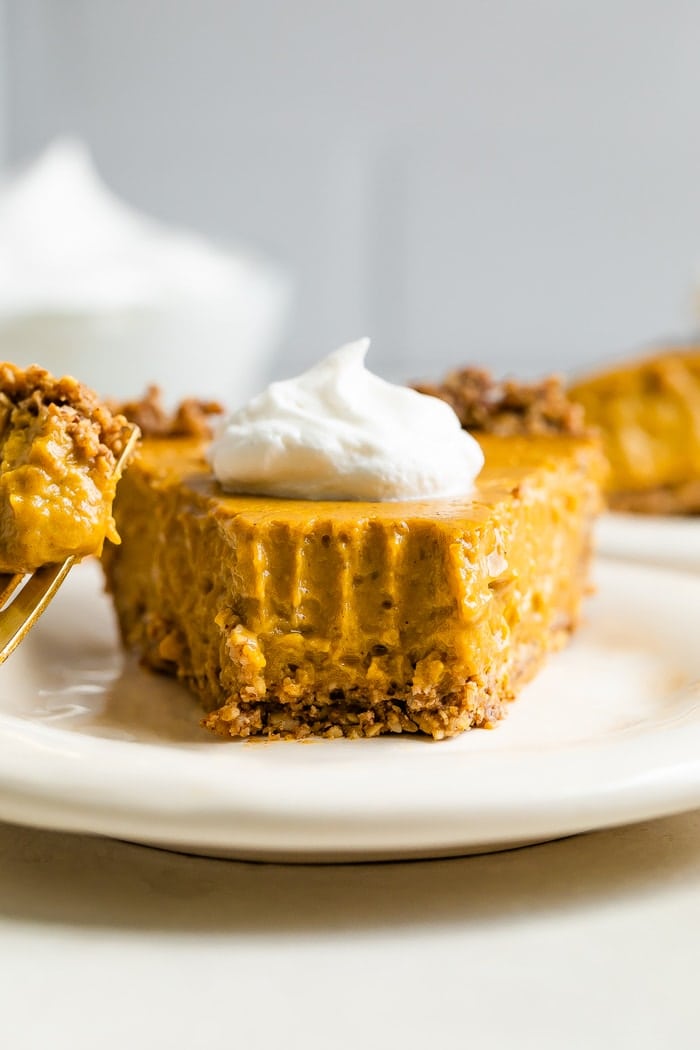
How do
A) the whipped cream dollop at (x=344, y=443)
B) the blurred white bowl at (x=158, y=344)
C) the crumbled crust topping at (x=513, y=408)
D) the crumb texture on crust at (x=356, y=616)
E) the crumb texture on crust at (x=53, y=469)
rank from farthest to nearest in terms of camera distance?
the blurred white bowl at (x=158, y=344) → the crumbled crust topping at (x=513, y=408) → the whipped cream dollop at (x=344, y=443) → the crumb texture on crust at (x=356, y=616) → the crumb texture on crust at (x=53, y=469)

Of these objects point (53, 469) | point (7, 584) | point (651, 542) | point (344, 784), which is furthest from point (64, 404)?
point (651, 542)

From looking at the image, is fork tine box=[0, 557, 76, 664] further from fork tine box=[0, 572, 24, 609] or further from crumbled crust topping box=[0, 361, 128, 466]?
crumbled crust topping box=[0, 361, 128, 466]

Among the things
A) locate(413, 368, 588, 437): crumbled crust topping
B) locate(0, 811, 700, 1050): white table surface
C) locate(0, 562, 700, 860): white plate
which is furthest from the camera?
locate(413, 368, 588, 437): crumbled crust topping

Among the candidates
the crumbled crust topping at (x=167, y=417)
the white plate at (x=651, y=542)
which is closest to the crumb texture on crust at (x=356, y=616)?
the crumbled crust topping at (x=167, y=417)

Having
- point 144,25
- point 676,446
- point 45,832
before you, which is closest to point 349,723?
point 45,832

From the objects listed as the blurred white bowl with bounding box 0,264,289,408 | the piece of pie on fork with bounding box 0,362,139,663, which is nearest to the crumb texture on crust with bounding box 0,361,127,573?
the piece of pie on fork with bounding box 0,362,139,663

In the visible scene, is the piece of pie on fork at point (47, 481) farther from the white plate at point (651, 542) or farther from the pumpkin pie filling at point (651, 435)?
the pumpkin pie filling at point (651, 435)

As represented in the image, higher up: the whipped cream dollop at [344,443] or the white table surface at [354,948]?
the whipped cream dollop at [344,443]
